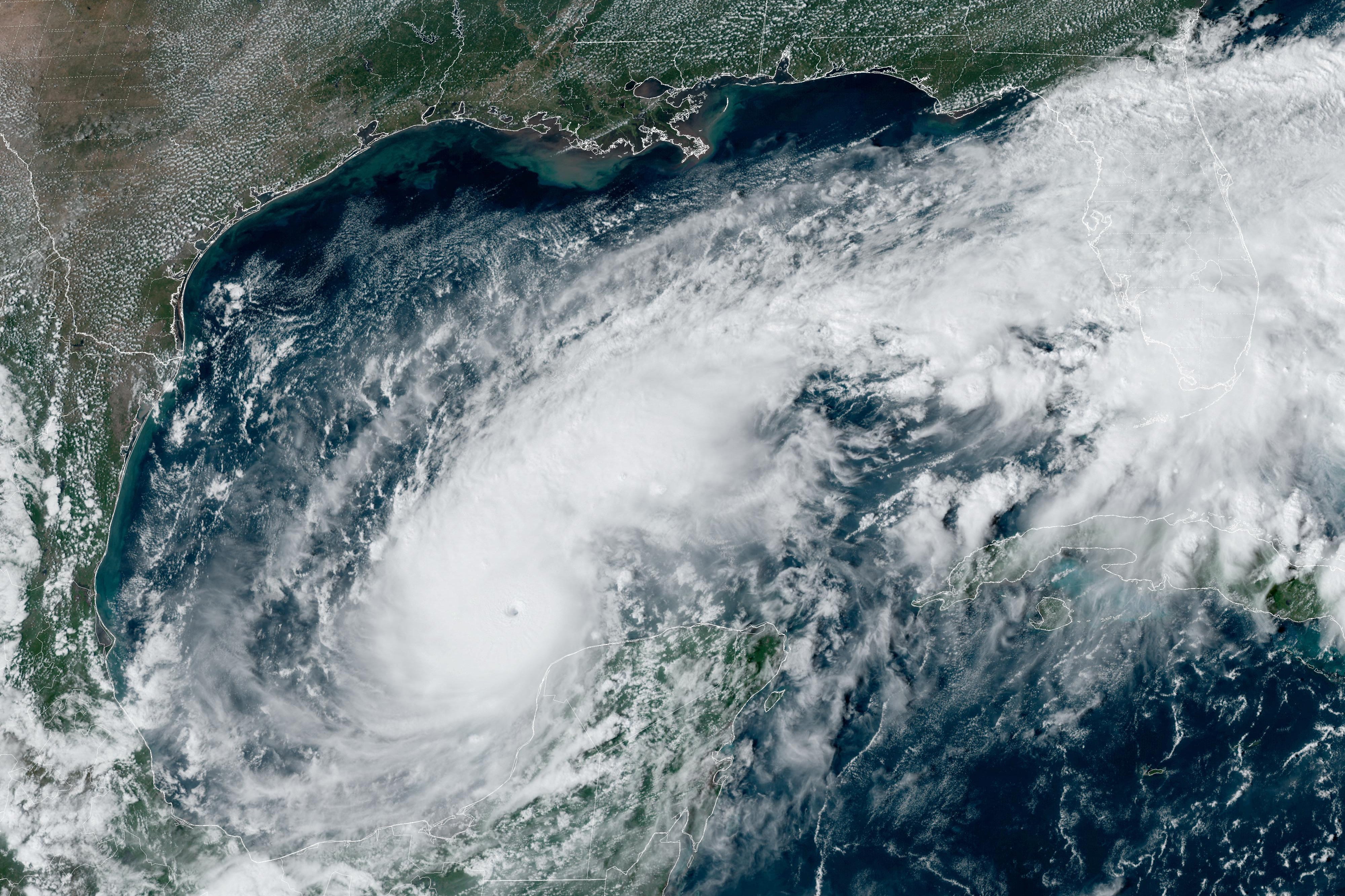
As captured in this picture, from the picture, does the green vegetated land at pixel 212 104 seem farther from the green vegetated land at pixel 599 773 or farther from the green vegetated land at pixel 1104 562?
the green vegetated land at pixel 1104 562

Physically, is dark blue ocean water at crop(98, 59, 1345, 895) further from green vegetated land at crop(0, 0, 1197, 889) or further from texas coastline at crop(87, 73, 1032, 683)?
green vegetated land at crop(0, 0, 1197, 889)

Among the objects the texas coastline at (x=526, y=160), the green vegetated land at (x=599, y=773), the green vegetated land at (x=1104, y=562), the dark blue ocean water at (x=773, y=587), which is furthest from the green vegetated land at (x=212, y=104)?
the green vegetated land at (x=1104, y=562)

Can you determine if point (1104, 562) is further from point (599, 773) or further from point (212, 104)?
point (212, 104)

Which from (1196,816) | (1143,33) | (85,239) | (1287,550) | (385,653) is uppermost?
(85,239)

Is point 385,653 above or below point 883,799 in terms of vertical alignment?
above

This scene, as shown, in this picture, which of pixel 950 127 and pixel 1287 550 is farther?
pixel 950 127

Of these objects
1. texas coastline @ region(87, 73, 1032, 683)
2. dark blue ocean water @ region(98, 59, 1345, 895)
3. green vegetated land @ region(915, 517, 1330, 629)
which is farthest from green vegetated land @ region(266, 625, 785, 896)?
texas coastline @ region(87, 73, 1032, 683)

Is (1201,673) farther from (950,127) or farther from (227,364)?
(227,364)

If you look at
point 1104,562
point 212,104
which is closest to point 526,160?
point 212,104

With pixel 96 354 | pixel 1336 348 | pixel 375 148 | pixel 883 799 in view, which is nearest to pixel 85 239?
pixel 96 354
